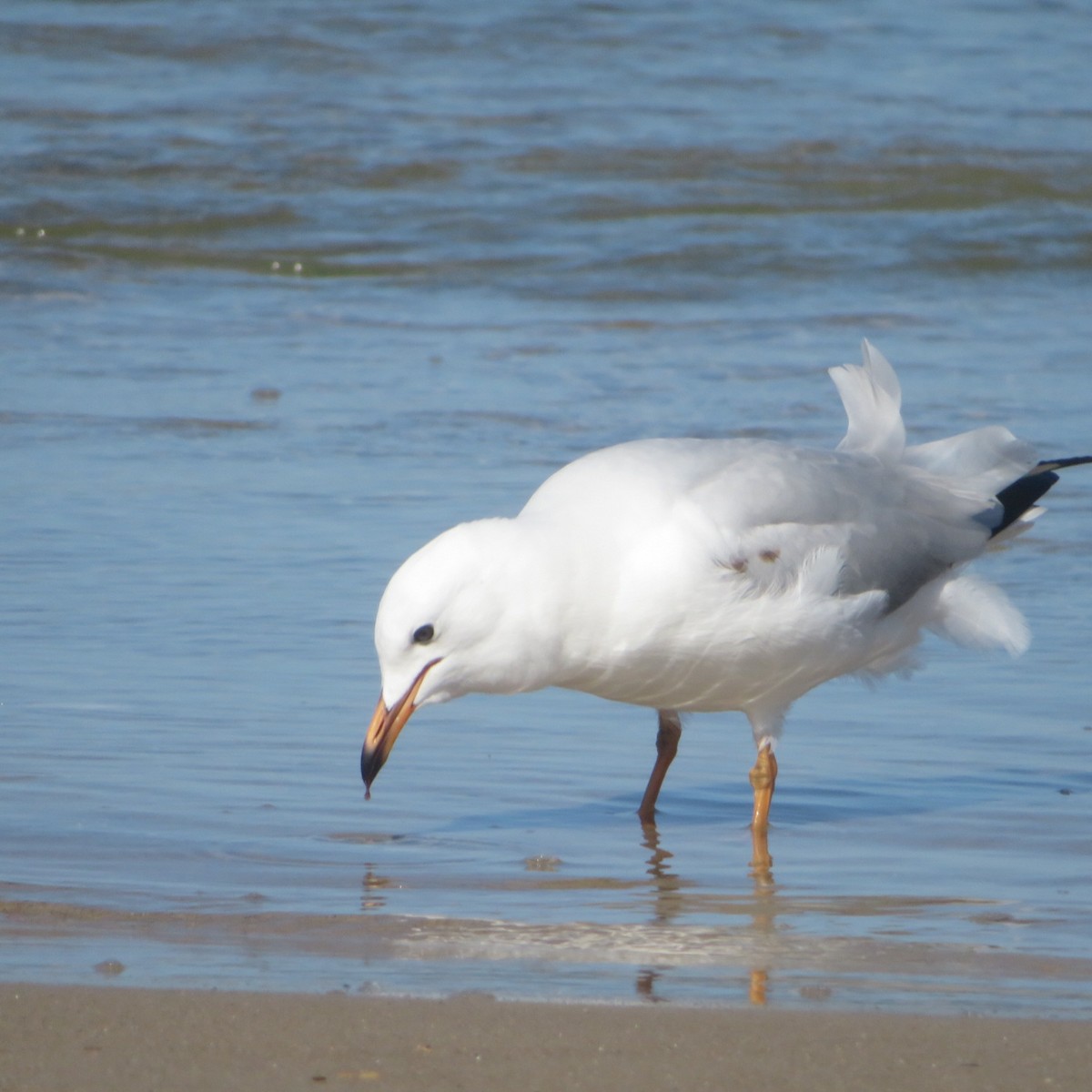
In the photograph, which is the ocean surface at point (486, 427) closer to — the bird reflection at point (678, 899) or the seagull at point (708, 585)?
the bird reflection at point (678, 899)

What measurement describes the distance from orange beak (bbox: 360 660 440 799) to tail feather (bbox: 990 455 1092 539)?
1868 mm

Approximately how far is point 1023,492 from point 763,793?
131 cm

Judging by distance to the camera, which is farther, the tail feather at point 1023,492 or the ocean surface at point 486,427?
the tail feather at point 1023,492

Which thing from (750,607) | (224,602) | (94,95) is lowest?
(94,95)

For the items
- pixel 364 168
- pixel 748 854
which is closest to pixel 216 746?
pixel 748 854

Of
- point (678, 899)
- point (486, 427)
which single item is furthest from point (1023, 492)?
point (486, 427)

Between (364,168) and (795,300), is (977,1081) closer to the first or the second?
(795,300)

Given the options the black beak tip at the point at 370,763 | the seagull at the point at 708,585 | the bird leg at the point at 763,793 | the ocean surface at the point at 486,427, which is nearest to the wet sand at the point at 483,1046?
the ocean surface at the point at 486,427

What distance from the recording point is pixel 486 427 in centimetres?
773

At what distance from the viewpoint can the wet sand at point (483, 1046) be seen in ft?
8.90

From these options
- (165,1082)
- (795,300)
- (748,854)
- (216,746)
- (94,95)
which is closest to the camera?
(165,1082)

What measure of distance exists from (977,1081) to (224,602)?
3412 millimetres

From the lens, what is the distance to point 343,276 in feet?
36.2

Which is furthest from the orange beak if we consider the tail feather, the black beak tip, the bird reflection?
the tail feather
